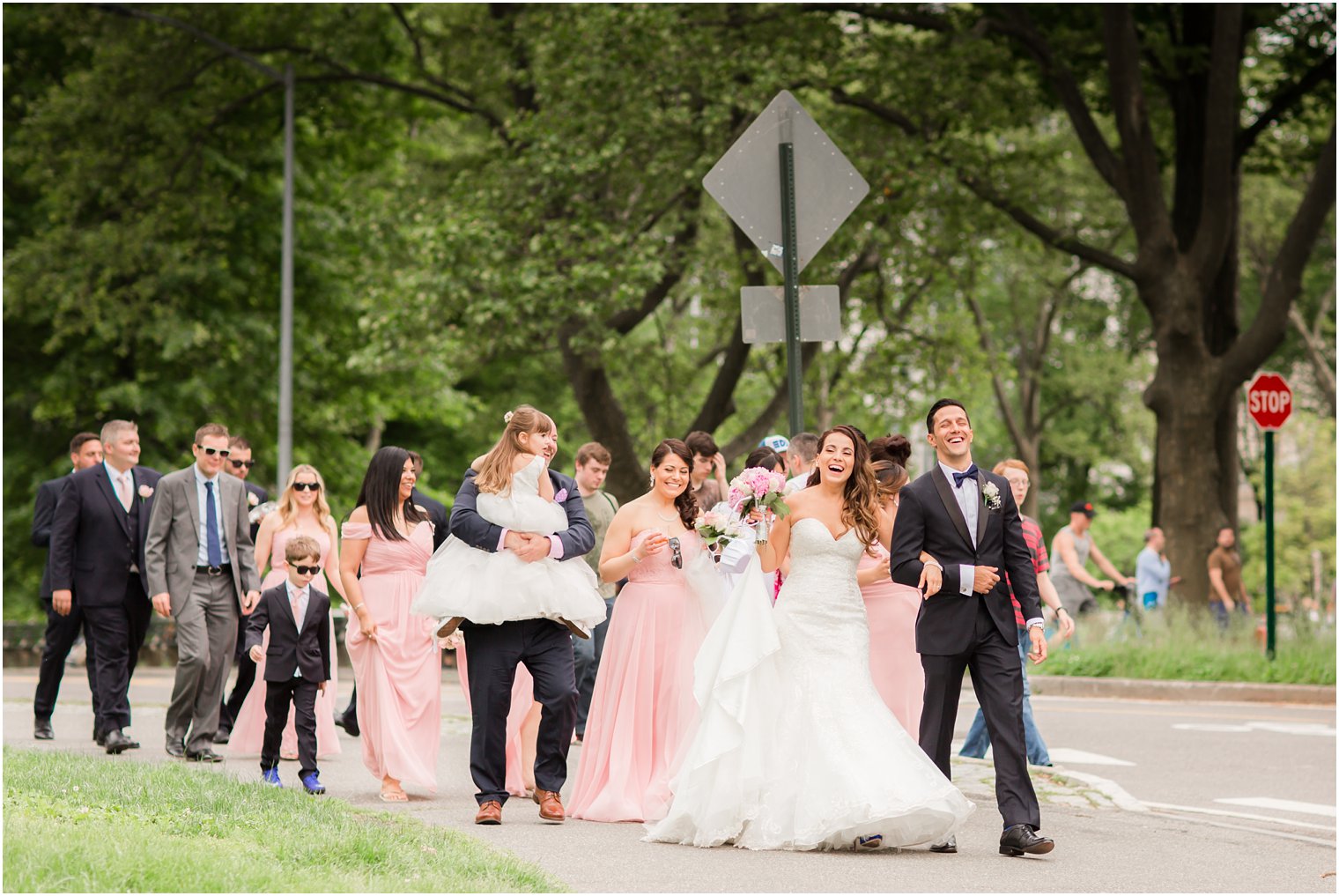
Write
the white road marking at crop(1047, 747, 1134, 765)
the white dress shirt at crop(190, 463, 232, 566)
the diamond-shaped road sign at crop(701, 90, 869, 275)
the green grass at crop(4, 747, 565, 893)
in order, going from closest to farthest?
the green grass at crop(4, 747, 565, 893) < the diamond-shaped road sign at crop(701, 90, 869, 275) < the white dress shirt at crop(190, 463, 232, 566) < the white road marking at crop(1047, 747, 1134, 765)

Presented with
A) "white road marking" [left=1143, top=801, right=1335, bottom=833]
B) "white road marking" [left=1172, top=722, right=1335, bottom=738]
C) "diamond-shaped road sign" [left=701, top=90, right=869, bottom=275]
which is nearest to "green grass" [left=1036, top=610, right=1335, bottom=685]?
"white road marking" [left=1172, top=722, right=1335, bottom=738]

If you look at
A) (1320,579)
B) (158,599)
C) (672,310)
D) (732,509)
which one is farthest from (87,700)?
(1320,579)

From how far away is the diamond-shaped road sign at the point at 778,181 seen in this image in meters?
9.50

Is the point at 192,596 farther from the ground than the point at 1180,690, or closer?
farther from the ground

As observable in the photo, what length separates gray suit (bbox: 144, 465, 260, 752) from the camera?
1101 cm

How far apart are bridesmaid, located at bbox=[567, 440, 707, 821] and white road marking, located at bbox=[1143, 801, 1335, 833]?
318cm

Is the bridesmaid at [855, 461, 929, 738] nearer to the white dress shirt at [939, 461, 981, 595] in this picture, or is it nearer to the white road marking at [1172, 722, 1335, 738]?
the white dress shirt at [939, 461, 981, 595]

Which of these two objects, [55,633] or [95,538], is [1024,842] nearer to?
[95,538]

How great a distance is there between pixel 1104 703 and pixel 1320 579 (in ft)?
177

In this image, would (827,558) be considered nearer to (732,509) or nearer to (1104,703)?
(732,509)

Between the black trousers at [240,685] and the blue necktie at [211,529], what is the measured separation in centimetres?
51

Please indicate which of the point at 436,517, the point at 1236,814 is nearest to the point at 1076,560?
the point at 1236,814

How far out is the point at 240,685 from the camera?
467 inches

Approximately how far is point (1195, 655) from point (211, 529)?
464 inches
